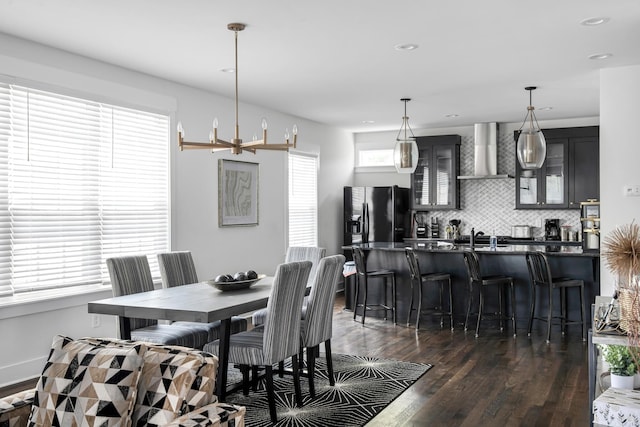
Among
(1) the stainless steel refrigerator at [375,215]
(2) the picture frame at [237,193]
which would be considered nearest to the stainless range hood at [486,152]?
(1) the stainless steel refrigerator at [375,215]

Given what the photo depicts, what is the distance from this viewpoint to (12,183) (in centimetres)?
450

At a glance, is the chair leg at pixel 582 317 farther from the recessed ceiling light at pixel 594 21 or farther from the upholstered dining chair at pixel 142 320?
the upholstered dining chair at pixel 142 320

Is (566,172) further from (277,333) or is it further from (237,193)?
(277,333)

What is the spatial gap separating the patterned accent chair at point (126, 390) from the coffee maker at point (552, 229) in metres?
7.53

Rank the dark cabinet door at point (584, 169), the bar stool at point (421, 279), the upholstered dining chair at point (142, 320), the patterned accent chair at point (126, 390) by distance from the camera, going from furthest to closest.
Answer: the dark cabinet door at point (584, 169) < the bar stool at point (421, 279) < the upholstered dining chair at point (142, 320) < the patterned accent chair at point (126, 390)

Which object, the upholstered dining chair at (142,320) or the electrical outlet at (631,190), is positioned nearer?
the upholstered dining chair at (142,320)

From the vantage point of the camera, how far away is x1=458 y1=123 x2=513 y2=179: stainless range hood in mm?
8844

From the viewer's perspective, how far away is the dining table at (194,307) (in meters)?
3.40

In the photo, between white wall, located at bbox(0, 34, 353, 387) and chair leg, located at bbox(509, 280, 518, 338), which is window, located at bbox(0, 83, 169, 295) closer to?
white wall, located at bbox(0, 34, 353, 387)

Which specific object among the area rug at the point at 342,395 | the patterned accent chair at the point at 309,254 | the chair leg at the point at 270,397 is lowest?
the area rug at the point at 342,395

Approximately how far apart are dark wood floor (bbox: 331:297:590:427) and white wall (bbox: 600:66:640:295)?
3.46 feet

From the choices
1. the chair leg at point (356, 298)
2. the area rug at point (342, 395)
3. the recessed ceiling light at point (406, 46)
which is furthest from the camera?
the chair leg at point (356, 298)

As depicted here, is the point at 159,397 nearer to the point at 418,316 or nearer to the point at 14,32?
the point at 14,32

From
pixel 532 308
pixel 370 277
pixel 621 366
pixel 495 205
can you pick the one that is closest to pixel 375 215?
pixel 495 205
